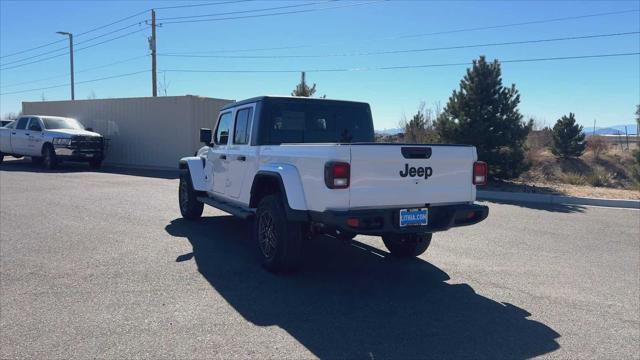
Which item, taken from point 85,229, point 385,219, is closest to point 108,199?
point 85,229

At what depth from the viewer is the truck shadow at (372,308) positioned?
3885mm

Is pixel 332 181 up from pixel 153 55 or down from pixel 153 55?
down

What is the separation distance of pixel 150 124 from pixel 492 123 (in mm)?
14077

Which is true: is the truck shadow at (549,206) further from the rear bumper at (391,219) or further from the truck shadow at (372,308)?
the rear bumper at (391,219)

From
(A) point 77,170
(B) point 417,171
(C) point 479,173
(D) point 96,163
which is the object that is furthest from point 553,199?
(D) point 96,163

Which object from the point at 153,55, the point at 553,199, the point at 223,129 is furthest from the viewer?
the point at 153,55

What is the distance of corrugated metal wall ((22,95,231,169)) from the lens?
20.5 meters

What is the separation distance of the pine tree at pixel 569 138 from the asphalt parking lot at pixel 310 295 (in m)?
20.4

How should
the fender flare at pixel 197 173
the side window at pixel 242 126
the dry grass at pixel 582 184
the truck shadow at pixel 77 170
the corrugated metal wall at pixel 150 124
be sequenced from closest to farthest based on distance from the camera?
1. the side window at pixel 242 126
2. the fender flare at pixel 197 173
3. the dry grass at pixel 582 184
4. the truck shadow at pixel 77 170
5. the corrugated metal wall at pixel 150 124

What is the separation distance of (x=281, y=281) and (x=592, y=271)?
3901 mm

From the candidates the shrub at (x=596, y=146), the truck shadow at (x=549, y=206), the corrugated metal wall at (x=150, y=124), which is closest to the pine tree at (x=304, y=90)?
the corrugated metal wall at (x=150, y=124)

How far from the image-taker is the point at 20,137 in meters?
20.0

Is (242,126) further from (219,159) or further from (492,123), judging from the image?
(492,123)

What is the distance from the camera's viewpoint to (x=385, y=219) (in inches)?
→ 191
